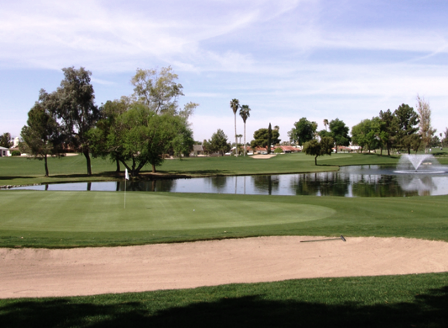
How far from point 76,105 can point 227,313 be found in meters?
51.8

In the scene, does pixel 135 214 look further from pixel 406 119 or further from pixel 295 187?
pixel 406 119

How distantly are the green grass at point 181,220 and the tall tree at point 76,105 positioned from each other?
34610mm

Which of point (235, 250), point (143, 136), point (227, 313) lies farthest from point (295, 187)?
point (227, 313)

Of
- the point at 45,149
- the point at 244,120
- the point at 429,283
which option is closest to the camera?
the point at 429,283

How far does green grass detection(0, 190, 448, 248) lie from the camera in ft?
41.7

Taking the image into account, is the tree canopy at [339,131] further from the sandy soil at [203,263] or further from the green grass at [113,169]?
the sandy soil at [203,263]

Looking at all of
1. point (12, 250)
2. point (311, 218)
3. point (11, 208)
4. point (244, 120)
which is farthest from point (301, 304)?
point (244, 120)

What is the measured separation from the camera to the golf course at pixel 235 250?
630cm

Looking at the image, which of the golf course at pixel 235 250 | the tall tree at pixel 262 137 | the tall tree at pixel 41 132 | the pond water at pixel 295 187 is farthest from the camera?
the tall tree at pixel 262 137

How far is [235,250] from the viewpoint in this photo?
11.6 meters

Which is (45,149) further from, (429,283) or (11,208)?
(429,283)

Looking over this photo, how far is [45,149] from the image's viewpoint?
51.3m

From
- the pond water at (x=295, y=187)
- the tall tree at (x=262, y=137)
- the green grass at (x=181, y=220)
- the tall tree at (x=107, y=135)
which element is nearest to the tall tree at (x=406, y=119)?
the tall tree at (x=262, y=137)

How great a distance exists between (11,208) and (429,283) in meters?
16.4
